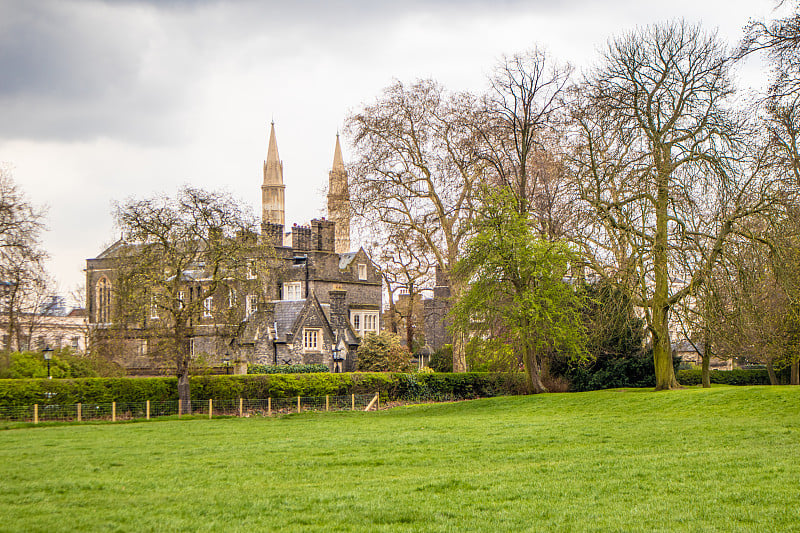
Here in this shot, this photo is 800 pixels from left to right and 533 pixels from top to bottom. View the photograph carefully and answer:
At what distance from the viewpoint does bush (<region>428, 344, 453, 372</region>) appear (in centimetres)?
5138

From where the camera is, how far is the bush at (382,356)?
162 ft

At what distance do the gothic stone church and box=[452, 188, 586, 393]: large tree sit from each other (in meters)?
10.0

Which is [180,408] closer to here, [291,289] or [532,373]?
[532,373]

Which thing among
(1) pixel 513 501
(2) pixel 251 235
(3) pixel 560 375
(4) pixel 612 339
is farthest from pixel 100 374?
(1) pixel 513 501

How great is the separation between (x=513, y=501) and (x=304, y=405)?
27.0 m

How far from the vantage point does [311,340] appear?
171 ft

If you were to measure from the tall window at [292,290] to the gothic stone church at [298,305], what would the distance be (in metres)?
0.08

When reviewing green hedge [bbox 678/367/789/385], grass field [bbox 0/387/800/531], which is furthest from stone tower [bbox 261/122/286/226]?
grass field [bbox 0/387/800/531]

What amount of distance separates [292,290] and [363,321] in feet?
22.8

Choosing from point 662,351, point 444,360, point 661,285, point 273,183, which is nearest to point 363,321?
point 444,360

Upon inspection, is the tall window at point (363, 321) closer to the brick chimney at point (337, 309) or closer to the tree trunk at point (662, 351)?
the brick chimney at point (337, 309)

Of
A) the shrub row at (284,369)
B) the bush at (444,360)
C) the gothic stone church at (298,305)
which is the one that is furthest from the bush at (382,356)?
the shrub row at (284,369)

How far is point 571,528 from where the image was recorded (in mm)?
8797

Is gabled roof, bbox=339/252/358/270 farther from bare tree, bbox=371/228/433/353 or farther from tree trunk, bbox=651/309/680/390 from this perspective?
tree trunk, bbox=651/309/680/390
